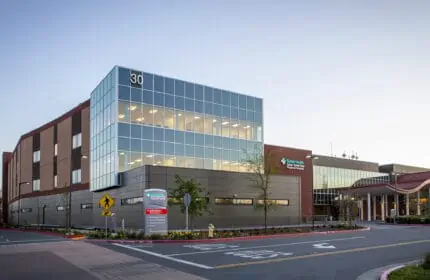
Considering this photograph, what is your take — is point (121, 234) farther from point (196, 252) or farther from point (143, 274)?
point (143, 274)

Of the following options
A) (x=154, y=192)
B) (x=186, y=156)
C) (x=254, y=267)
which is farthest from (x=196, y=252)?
(x=186, y=156)

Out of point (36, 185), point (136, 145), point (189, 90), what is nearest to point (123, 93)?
point (136, 145)

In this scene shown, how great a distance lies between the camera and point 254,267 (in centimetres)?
1705

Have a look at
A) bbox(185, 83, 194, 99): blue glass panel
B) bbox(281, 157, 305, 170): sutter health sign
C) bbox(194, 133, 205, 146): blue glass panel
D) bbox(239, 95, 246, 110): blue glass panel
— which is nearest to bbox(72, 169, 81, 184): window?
bbox(194, 133, 205, 146): blue glass panel

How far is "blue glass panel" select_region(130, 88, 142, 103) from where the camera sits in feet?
157

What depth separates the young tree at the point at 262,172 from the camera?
141 ft

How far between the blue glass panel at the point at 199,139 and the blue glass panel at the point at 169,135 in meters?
3.18

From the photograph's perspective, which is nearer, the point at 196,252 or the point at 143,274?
the point at 143,274

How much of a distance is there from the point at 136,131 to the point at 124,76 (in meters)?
5.97

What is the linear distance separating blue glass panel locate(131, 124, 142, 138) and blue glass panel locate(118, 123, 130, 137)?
0.48 m

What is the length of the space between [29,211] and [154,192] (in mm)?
55159

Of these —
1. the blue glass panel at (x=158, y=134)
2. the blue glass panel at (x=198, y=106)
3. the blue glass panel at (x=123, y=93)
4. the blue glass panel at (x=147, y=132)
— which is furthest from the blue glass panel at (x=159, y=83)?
the blue glass panel at (x=198, y=106)

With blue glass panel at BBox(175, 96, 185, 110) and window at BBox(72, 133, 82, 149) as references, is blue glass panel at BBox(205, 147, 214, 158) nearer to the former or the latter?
blue glass panel at BBox(175, 96, 185, 110)

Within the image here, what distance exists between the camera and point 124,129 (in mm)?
46500
